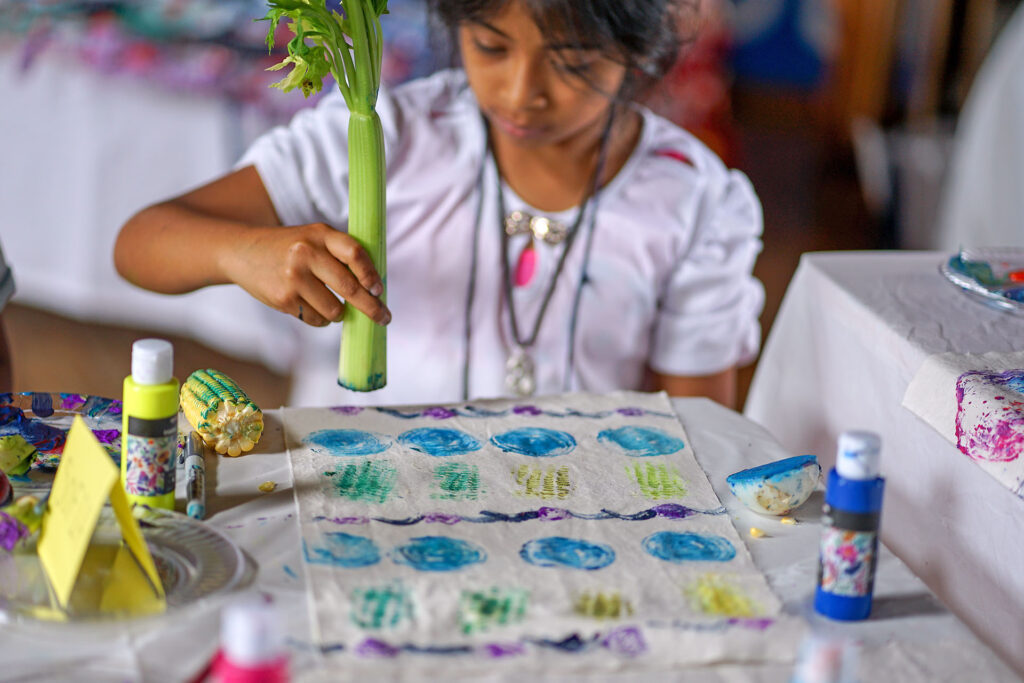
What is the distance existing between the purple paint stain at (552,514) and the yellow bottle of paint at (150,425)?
26 centimetres

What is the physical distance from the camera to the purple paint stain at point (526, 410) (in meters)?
0.94

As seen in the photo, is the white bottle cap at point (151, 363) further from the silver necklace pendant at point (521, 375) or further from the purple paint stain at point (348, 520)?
the silver necklace pendant at point (521, 375)

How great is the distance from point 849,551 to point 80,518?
458mm

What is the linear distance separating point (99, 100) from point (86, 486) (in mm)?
1631

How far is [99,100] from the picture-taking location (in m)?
2.04

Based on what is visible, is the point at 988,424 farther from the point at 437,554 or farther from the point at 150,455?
the point at 150,455

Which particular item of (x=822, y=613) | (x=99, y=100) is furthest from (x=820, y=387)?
(x=99, y=100)

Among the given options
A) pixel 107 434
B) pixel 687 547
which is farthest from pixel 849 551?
pixel 107 434

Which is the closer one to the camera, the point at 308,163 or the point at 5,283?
the point at 5,283

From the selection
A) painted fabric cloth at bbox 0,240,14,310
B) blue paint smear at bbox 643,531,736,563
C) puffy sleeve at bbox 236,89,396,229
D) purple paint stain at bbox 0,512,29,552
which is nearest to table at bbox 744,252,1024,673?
blue paint smear at bbox 643,531,736,563

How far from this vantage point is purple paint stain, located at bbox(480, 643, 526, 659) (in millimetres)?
584

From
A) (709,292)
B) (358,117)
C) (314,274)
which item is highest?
(358,117)

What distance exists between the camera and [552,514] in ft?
2.48

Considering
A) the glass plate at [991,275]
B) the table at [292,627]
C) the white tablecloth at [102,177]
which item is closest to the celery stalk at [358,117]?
the table at [292,627]
